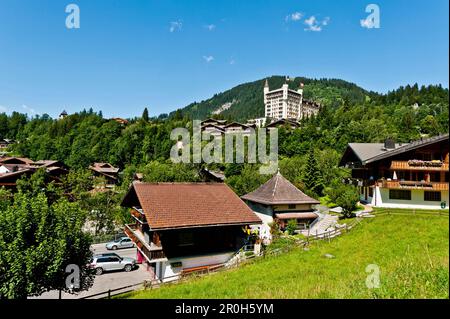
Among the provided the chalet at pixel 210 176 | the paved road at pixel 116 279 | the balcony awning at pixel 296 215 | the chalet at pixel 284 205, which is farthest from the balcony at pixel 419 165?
the chalet at pixel 210 176

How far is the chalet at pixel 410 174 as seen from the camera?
3799 millimetres

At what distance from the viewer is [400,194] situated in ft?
18.1

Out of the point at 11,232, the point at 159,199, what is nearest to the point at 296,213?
the point at 159,199

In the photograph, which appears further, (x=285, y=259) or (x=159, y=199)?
(x=159, y=199)

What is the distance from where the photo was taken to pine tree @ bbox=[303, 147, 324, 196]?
134ft

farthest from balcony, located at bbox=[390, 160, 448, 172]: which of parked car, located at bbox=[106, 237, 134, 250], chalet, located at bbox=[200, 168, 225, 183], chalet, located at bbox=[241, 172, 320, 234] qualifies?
chalet, located at bbox=[200, 168, 225, 183]

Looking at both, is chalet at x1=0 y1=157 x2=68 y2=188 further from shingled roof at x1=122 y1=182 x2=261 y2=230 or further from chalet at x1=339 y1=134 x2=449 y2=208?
chalet at x1=339 y1=134 x2=449 y2=208

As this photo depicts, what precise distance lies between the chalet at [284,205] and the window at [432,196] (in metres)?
23.0

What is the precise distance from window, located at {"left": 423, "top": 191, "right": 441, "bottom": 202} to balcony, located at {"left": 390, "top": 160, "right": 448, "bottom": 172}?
1.27 feet

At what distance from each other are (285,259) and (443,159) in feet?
49.3

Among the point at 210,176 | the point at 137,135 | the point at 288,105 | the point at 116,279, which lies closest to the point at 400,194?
the point at 116,279

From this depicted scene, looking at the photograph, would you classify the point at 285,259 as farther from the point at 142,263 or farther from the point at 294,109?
the point at 294,109

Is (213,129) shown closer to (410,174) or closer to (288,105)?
(288,105)
